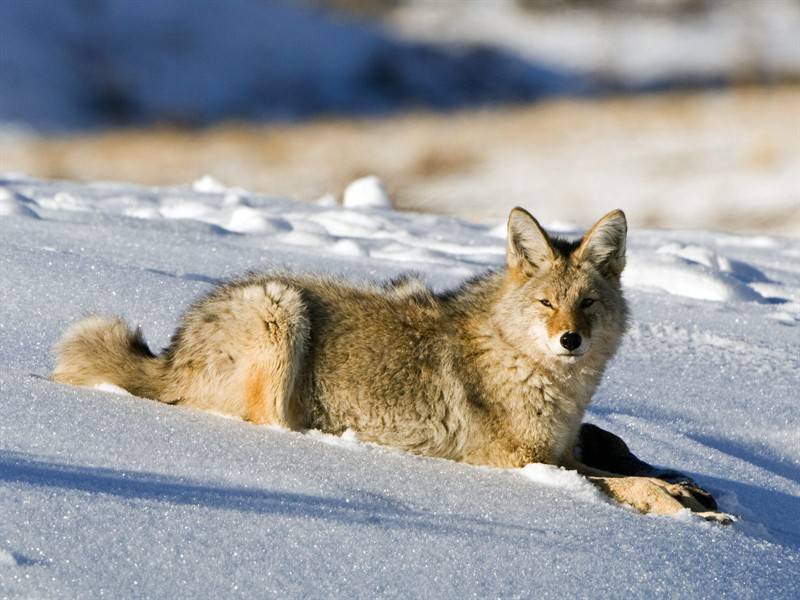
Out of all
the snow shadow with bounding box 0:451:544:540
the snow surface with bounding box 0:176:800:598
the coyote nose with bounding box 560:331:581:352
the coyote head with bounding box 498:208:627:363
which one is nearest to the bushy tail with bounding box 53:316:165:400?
the snow surface with bounding box 0:176:800:598

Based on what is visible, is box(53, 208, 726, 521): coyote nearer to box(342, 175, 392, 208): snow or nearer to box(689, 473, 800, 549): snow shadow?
box(689, 473, 800, 549): snow shadow

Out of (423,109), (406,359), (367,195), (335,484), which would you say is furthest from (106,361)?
(423,109)

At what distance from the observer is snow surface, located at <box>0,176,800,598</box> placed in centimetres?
325

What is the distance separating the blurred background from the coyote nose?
790cm

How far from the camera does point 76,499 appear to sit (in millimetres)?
3428

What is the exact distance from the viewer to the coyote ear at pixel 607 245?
528 centimetres

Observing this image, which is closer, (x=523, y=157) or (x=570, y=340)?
(x=570, y=340)

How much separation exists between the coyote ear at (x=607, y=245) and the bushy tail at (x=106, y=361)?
6.13 feet

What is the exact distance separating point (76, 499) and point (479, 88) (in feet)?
41.2

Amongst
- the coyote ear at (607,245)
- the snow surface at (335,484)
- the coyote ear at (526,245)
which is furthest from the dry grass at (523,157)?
the coyote ear at (526,245)

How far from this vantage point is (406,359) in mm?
5152

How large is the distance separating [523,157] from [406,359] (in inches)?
399

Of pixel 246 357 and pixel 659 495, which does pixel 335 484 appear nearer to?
pixel 246 357

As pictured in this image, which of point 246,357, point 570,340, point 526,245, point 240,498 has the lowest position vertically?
point 240,498
